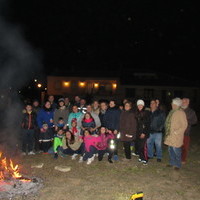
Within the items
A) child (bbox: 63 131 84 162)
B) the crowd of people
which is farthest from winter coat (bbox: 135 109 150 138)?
child (bbox: 63 131 84 162)

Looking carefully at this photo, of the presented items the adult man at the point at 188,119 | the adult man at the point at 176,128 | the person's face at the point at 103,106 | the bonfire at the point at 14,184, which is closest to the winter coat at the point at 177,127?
the adult man at the point at 176,128

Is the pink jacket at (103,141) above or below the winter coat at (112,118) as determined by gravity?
below

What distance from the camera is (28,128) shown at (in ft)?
27.4

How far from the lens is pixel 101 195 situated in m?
5.53

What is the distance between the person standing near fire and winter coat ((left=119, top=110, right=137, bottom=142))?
9.62ft

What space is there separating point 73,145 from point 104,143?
106cm

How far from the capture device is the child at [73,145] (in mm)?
8352

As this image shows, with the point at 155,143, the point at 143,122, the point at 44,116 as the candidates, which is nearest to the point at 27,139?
the point at 44,116

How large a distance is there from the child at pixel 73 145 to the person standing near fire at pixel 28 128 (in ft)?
3.78

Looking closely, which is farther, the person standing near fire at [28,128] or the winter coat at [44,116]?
the winter coat at [44,116]

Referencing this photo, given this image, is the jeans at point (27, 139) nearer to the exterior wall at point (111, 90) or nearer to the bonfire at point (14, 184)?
the bonfire at point (14, 184)

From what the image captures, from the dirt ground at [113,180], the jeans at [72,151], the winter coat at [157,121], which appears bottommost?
the dirt ground at [113,180]

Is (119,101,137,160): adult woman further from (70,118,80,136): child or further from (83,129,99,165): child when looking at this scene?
(70,118,80,136): child

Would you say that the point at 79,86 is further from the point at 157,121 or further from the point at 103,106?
the point at 157,121
